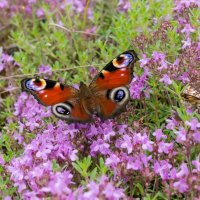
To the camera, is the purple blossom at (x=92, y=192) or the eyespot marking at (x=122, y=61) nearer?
the purple blossom at (x=92, y=192)

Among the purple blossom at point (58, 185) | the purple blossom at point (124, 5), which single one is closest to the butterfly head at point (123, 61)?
the purple blossom at point (58, 185)

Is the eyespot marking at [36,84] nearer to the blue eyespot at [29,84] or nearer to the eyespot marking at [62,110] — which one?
the blue eyespot at [29,84]

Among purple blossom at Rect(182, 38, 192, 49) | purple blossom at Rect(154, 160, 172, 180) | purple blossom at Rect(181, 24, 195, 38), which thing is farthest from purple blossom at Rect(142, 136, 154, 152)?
purple blossom at Rect(181, 24, 195, 38)

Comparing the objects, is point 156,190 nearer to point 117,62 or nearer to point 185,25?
point 117,62

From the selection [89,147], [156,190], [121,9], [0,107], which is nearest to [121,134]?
[89,147]

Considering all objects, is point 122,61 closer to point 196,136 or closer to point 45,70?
point 196,136

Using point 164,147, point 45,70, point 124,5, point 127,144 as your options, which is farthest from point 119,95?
point 124,5

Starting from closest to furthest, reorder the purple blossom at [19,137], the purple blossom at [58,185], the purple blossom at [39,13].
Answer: the purple blossom at [58,185], the purple blossom at [19,137], the purple blossom at [39,13]
